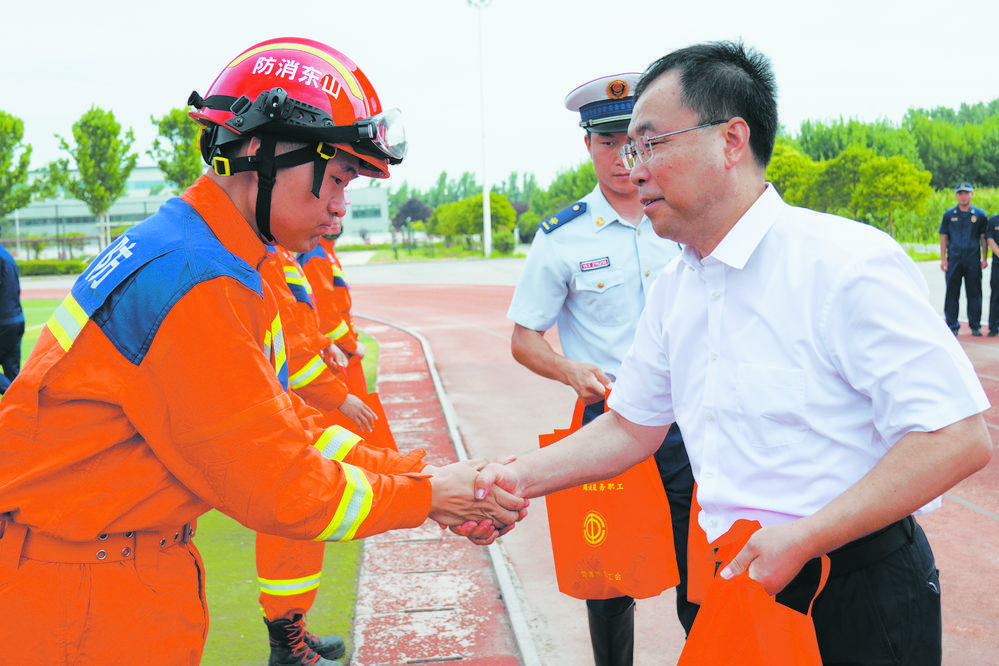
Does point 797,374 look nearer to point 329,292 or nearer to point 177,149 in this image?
point 329,292

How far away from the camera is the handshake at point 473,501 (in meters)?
2.78

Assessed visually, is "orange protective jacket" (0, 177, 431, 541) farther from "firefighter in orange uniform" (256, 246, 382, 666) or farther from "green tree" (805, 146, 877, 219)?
"green tree" (805, 146, 877, 219)

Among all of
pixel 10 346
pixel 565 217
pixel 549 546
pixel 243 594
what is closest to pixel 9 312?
pixel 10 346

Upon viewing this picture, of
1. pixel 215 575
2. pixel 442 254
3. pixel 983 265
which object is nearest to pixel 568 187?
pixel 442 254

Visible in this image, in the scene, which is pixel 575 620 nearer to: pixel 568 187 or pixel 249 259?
pixel 249 259

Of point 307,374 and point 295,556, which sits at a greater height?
point 307,374

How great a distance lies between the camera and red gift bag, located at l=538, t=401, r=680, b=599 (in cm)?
307

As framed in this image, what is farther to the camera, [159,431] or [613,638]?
[613,638]

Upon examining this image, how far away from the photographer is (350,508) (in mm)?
2104

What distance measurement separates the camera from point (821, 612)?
1.94 meters

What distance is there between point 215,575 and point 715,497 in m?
3.67

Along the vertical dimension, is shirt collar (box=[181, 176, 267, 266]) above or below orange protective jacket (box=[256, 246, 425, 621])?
above

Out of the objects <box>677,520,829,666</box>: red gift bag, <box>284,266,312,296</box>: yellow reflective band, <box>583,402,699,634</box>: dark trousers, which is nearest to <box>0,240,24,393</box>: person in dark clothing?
<box>284,266,312,296</box>: yellow reflective band

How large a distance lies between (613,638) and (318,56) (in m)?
2.49
